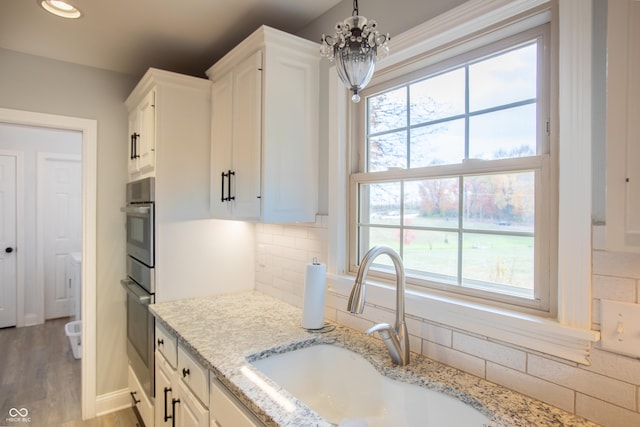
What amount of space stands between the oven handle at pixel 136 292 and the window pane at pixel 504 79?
1.98m

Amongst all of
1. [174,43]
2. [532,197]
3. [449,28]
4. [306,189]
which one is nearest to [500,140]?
[532,197]

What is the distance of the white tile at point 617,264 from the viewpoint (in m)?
0.89

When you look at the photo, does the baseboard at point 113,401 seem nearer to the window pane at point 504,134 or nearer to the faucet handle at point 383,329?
the faucet handle at point 383,329

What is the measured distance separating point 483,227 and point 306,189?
902mm

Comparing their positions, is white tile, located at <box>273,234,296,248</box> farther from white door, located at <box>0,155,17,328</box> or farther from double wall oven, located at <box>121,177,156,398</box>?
white door, located at <box>0,155,17,328</box>

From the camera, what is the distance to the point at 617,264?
0.91 metres

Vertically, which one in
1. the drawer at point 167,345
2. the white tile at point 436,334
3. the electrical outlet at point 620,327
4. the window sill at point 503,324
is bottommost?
the drawer at point 167,345

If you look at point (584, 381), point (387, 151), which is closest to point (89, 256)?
point (387, 151)

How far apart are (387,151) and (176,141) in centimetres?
128

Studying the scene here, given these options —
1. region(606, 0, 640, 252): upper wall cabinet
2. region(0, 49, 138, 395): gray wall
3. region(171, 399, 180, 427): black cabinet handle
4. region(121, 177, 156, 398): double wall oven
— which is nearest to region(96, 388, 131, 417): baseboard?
region(0, 49, 138, 395): gray wall

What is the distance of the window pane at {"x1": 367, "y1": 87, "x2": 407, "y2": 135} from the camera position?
1.60 m

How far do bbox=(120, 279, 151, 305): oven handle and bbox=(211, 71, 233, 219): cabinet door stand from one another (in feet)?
2.04

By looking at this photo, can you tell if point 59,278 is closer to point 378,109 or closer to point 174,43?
point 174,43

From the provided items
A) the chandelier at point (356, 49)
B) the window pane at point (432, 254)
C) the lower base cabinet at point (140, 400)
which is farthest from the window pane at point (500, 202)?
the lower base cabinet at point (140, 400)
